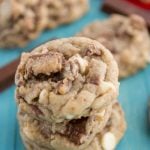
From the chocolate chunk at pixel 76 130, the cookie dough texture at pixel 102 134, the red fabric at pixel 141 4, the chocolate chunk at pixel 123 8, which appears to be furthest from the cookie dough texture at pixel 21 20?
the chocolate chunk at pixel 76 130

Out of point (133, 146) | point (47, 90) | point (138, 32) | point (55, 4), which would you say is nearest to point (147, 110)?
point (133, 146)

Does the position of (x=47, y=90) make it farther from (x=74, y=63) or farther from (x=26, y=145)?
(x=26, y=145)

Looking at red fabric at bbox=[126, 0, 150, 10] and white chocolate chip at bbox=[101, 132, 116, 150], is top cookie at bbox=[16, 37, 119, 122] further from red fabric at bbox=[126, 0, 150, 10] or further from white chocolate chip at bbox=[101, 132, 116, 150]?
red fabric at bbox=[126, 0, 150, 10]

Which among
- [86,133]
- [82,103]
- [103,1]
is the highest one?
[82,103]

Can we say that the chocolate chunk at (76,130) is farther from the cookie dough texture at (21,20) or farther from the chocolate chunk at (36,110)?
the cookie dough texture at (21,20)

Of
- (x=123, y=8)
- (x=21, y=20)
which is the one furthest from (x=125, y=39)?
(x=21, y=20)

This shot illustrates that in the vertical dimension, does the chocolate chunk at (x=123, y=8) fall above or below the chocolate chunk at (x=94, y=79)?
below

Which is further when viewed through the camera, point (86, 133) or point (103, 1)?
point (103, 1)

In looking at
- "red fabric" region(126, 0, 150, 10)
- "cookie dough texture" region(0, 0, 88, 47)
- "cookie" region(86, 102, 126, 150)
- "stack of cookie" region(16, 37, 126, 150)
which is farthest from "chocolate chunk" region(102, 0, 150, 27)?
"stack of cookie" region(16, 37, 126, 150)
